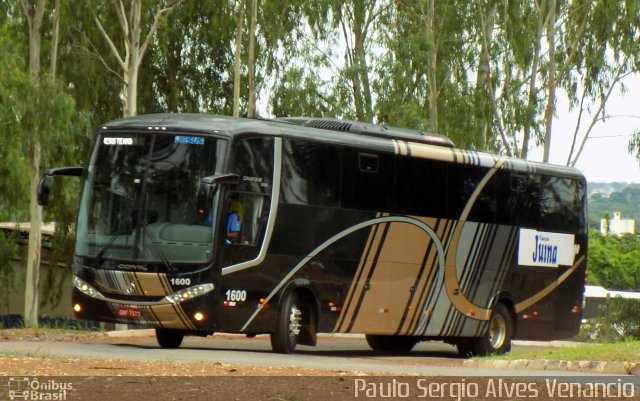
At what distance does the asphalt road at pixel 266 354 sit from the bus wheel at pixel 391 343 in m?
0.21

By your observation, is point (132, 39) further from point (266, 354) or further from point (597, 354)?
point (597, 354)

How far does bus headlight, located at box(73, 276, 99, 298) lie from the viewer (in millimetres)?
20094

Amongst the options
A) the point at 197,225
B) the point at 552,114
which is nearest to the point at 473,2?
the point at 552,114

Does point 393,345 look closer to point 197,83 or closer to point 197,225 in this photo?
point 197,225

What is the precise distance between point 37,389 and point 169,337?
10377 mm

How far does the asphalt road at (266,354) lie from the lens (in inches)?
656

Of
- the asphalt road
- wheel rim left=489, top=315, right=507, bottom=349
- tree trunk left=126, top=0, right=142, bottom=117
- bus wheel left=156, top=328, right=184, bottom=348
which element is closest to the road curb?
the asphalt road

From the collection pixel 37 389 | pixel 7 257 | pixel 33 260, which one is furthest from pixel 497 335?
pixel 7 257

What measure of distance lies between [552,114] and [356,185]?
23680mm

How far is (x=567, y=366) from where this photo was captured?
17.3 meters

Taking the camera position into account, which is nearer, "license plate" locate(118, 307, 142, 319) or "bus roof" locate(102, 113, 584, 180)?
"license plate" locate(118, 307, 142, 319)

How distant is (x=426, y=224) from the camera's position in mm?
23391

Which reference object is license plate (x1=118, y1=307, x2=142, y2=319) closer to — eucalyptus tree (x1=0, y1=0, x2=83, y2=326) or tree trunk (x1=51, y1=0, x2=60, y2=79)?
eucalyptus tree (x1=0, y1=0, x2=83, y2=326)

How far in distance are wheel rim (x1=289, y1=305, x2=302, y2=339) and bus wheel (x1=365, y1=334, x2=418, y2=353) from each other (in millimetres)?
5007
